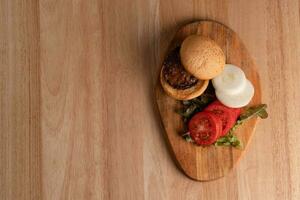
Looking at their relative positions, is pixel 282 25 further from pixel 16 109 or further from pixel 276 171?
pixel 16 109

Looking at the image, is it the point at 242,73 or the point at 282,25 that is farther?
the point at 282,25

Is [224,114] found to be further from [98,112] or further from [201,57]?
[98,112]

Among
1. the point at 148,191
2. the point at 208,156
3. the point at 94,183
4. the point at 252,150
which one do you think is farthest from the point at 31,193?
the point at 252,150

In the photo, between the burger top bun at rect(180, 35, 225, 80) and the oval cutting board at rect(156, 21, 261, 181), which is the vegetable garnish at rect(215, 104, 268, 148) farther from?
the burger top bun at rect(180, 35, 225, 80)

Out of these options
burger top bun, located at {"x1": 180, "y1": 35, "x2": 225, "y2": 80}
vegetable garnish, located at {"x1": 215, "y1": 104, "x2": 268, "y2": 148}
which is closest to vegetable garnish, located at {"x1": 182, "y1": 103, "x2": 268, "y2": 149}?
vegetable garnish, located at {"x1": 215, "y1": 104, "x2": 268, "y2": 148}

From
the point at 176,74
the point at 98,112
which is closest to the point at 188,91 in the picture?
the point at 176,74

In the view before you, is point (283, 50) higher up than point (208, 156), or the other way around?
point (283, 50)

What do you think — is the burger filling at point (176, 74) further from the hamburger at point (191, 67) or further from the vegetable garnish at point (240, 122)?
the vegetable garnish at point (240, 122)
